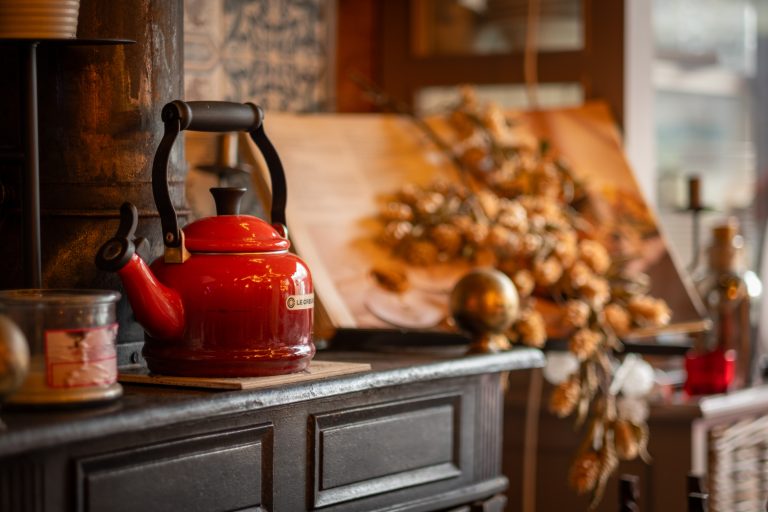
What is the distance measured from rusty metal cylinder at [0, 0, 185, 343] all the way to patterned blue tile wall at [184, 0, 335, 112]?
860mm

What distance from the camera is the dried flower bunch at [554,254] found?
6.67 ft

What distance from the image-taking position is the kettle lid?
56.3 inches

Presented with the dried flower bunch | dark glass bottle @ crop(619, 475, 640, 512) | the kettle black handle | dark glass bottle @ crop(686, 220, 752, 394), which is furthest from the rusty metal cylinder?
dark glass bottle @ crop(686, 220, 752, 394)

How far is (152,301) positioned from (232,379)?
130 millimetres

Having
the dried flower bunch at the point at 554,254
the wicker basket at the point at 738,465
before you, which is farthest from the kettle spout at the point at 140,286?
the wicker basket at the point at 738,465

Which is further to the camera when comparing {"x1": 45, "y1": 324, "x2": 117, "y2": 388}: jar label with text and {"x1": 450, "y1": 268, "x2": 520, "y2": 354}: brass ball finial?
{"x1": 450, "y1": 268, "x2": 520, "y2": 354}: brass ball finial

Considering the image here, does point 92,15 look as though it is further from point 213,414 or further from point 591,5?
point 591,5

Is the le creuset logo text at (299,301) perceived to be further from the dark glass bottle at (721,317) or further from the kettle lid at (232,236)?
the dark glass bottle at (721,317)

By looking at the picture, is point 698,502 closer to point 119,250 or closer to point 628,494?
point 628,494

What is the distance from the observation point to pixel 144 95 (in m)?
1.58

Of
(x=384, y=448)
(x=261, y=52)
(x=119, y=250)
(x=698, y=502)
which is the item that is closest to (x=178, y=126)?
(x=119, y=250)

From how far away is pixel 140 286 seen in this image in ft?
4.48

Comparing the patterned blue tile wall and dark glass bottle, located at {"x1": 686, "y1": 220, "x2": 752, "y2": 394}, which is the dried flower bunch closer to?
dark glass bottle, located at {"x1": 686, "y1": 220, "x2": 752, "y2": 394}

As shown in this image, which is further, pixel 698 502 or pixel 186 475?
pixel 698 502
